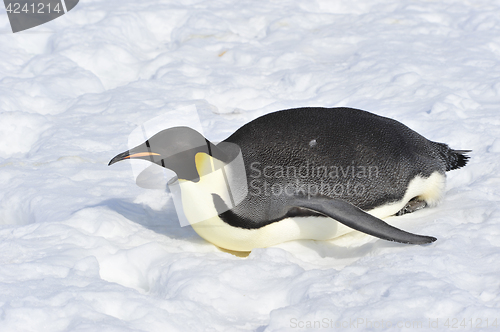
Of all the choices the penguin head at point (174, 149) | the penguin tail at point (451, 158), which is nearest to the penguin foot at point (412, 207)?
the penguin tail at point (451, 158)

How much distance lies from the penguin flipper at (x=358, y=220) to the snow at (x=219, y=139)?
0.07m

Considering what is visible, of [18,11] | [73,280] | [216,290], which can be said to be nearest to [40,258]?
[73,280]

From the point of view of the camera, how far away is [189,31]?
4.85 m

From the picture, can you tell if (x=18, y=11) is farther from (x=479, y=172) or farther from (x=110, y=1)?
(x=479, y=172)

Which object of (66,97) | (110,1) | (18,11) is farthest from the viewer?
(110,1)

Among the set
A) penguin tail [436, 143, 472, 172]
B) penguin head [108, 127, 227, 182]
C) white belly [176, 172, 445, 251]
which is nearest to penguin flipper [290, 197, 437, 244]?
white belly [176, 172, 445, 251]

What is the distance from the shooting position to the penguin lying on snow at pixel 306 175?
202 centimetres

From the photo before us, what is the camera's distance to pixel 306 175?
7.27 ft

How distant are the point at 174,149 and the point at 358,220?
80 centimetres

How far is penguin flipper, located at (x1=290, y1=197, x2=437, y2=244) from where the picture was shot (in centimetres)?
196

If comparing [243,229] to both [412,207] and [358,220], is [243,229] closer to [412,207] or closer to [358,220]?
[358,220]

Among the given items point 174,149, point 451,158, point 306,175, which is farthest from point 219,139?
point 451,158

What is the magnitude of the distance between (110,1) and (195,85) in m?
1.86

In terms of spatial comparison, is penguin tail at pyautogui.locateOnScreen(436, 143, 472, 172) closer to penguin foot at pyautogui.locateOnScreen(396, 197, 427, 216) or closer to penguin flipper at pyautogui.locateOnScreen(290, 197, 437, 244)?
penguin foot at pyautogui.locateOnScreen(396, 197, 427, 216)
